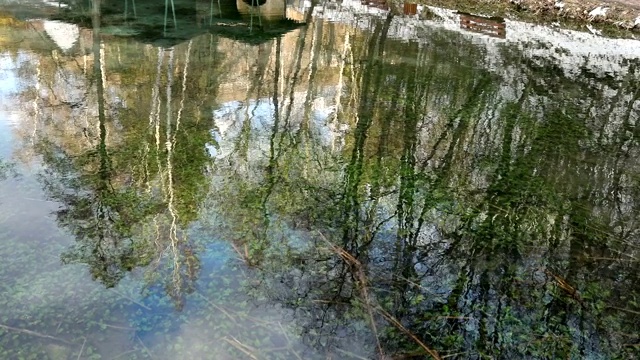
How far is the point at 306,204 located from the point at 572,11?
1489 centimetres

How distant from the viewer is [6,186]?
5.55m

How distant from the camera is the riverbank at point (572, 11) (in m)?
15.9

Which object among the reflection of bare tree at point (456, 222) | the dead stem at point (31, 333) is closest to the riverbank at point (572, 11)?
the reflection of bare tree at point (456, 222)

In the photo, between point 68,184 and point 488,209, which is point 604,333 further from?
point 68,184

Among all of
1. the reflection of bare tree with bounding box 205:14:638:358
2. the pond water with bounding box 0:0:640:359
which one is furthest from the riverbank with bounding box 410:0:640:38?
the reflection of bare tree with bounding box 205:14:638:358

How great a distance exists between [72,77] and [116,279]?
5.72 m

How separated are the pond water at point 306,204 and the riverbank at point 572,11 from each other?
558cm

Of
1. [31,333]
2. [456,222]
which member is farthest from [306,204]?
[31,333]

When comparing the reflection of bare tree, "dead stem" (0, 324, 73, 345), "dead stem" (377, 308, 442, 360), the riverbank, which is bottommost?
"dead stem" (0, 324, 73, 345)

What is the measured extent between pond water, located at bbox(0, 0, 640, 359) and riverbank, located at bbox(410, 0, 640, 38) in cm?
558

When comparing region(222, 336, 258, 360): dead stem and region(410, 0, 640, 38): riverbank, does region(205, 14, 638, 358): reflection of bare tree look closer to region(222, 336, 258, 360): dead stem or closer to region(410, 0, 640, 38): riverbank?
region(222, 336, 258, 360): dead stem

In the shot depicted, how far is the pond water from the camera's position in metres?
4.02

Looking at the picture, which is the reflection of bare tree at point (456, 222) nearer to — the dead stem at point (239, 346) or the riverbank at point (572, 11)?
the dead stem at point (239, 346)

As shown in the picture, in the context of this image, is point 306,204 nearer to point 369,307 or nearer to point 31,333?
point 369,307
